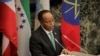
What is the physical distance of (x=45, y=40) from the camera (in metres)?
2.93

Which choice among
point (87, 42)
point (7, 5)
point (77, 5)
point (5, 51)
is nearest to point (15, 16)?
point (7, 5)

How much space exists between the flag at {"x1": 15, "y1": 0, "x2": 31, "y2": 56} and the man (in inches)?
12.1

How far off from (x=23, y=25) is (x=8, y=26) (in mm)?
213

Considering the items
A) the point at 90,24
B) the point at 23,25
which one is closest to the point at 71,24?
the point at 90,24

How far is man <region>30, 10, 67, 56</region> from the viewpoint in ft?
9.35

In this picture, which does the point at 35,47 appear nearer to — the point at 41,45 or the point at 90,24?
the point at 41,45

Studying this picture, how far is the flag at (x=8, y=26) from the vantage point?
3032 mm

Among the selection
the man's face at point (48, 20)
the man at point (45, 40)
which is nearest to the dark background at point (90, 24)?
the man at point (45, 40)

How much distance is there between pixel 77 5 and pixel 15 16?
0.75 metres

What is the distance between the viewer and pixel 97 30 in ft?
12.4

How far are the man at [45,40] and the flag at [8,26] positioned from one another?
26cm

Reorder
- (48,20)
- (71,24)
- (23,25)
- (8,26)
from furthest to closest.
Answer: (71,24)
(23,25)
(8,26)
(48,20)

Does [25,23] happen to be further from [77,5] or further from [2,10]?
[77,5]

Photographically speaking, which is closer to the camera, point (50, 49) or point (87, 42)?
point (50, 49)
